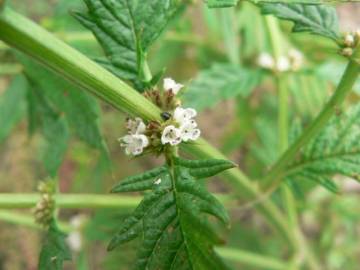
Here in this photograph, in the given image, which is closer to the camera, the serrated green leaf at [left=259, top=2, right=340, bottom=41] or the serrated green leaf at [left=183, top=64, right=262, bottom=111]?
the serrated green leaf at [left=259, top=2, right=340, bottom=41]

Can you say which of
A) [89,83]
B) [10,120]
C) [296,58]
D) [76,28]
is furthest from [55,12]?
[89,83]

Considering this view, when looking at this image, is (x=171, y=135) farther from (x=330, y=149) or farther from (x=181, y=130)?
(x=330, y=149)

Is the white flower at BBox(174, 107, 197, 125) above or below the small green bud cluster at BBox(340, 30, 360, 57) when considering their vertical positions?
below

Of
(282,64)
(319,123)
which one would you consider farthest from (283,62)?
(319,123)

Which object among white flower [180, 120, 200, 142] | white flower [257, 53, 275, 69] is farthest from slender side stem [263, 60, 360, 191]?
white flower [257, 53, 275, 69]

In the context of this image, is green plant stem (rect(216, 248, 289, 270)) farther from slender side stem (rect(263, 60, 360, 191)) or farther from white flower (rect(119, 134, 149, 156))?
white flower (rect(119, 134, 149, 156))

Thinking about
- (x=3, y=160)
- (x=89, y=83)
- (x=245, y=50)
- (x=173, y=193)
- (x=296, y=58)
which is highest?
(x=3, y=160)

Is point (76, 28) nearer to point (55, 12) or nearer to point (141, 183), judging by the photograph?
point (55, 12)
